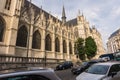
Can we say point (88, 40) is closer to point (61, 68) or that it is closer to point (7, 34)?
point (61, 68)

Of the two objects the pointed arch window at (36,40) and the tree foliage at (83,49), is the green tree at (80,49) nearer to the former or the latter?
the tree foliage at (83,49)

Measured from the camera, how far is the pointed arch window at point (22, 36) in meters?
28.6

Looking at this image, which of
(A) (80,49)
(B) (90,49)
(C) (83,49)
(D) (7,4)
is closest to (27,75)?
(D) (7,4)

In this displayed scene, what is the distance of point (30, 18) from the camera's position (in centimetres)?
3291

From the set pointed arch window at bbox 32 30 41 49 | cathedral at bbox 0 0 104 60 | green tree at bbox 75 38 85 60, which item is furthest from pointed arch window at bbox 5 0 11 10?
green tree at bbox 75 38 85 60

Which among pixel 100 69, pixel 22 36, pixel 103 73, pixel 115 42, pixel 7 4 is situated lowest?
pixel 103 73

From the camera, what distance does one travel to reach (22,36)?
29531 millimetres

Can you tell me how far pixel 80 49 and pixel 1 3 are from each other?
90.9 feet

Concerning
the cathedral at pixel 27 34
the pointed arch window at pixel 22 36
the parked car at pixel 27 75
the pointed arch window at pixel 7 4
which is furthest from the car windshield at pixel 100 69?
the pointed arch window at pixel 7 4

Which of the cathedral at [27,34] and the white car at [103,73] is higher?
the cathedral at [27,34]

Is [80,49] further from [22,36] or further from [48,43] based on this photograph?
[22,36]

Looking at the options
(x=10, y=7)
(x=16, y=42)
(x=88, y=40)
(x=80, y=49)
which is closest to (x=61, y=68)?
(x=16, y=42)

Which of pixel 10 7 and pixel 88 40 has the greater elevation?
pixel 10 7

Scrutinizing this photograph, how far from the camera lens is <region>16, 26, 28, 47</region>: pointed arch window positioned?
28.6 meters
